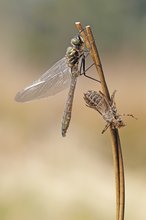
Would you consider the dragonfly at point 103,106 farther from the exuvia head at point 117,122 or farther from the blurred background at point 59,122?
the blurred background at point 59,122

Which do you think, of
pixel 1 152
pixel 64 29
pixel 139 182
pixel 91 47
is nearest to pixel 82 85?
pixel 1 152

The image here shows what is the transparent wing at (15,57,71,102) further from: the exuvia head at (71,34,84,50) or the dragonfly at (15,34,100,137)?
the exuvia head at (71,34,84,50)

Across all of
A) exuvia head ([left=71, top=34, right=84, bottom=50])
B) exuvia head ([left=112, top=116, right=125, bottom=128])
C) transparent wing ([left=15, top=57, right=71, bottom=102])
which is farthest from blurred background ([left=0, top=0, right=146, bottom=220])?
exuvia head ([left=112, top=116, right=125, bottom=128])

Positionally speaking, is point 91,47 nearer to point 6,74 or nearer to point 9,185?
point 9,185

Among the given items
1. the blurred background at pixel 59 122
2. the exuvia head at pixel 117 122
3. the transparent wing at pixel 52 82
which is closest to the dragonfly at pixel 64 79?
the transparent wing at pixel 52 82

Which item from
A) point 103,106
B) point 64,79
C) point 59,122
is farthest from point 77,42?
point 59,122

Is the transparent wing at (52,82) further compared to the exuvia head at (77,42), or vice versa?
the transparent wing at (52,82)

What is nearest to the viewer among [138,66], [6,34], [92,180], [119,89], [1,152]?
[92,180]
